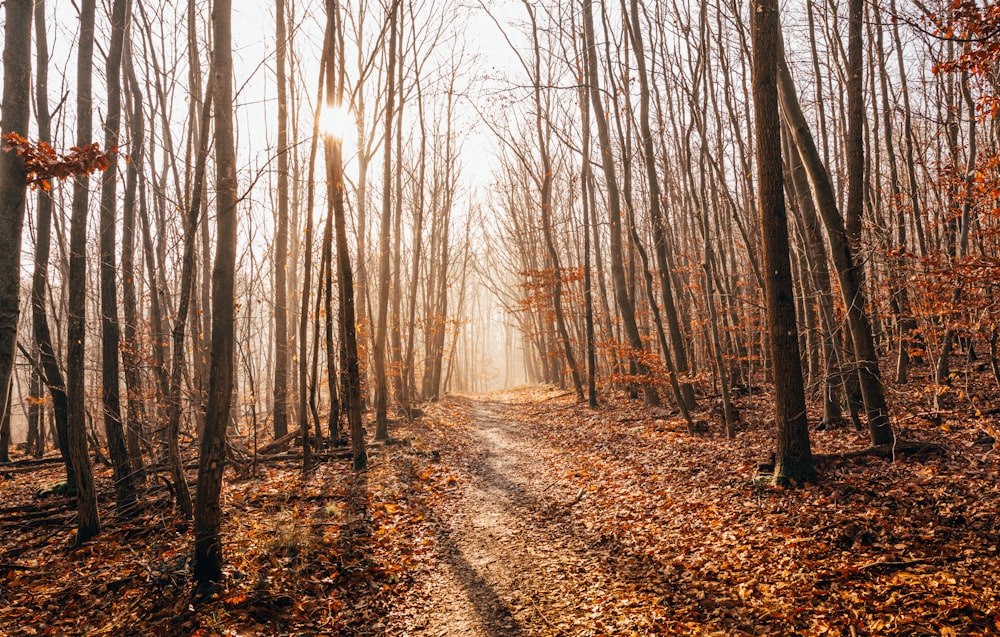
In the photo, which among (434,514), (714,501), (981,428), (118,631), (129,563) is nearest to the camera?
(118,631)

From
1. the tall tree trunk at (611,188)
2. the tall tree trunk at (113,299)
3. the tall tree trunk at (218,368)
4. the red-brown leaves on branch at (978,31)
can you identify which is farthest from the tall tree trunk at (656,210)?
the tall tree trunk at (113,299)

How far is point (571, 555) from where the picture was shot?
541cm

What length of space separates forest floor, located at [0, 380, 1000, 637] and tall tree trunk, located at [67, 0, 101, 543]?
46 cm

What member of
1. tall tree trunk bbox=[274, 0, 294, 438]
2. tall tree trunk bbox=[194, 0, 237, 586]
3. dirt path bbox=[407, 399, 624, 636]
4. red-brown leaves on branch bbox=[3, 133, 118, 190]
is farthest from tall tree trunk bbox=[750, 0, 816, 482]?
tall tree trunk bbox=[274, 0, 294, 438]

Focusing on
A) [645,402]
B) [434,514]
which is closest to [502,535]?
[434,514]

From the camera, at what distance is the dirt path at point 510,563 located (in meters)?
4.40

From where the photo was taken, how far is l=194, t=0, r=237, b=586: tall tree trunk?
4.81m

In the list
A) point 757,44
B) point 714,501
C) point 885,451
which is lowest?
point 714,501

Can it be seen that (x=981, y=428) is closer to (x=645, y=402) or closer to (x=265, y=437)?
(x=645, y=402)

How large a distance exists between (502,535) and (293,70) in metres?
12.7

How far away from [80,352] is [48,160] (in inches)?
96.3

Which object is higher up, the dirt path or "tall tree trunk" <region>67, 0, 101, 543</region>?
"tall tree trunk" <region>67, 0, 101, 543</region>

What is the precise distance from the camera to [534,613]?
174 inches

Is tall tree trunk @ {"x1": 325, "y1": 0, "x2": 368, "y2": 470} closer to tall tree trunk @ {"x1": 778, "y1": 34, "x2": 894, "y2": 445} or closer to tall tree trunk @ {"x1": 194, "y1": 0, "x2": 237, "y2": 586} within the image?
tall tree trunk @ {"x1": 194, "y1": 0, "x2": 237, "y2": 586}
